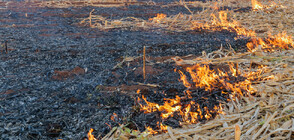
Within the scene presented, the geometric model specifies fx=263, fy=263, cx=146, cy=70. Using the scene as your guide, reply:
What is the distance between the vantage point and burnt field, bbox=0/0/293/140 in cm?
253

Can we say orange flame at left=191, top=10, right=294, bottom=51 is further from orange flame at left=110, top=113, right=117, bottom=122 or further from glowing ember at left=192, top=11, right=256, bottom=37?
orange flame at left=110, top=113, right=117, bottom=122

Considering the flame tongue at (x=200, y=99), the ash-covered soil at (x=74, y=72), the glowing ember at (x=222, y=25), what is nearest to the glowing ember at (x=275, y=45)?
the ash-covered soil at (x=74, y=72)

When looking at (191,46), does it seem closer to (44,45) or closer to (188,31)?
(188,31)

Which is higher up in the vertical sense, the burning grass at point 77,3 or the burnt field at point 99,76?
the burning grass at point 77,3

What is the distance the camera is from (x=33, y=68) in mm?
3922

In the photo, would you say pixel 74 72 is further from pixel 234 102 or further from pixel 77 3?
pixel 77 3

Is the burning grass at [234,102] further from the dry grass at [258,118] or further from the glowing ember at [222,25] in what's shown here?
the glowing ember at [222,25]

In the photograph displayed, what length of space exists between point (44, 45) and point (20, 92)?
211 cm

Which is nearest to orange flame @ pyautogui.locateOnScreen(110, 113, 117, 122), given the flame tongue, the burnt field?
the burnt field

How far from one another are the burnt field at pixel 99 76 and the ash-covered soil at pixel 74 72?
0.4 inches

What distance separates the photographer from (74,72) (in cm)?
378

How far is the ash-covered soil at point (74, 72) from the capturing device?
2.56 m

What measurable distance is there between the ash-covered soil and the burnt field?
0.01 meters

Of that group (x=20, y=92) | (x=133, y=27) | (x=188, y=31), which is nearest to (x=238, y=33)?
(x=188, y=31)
